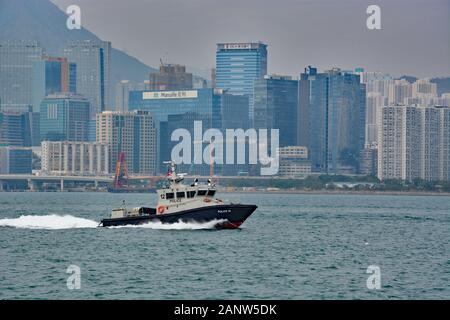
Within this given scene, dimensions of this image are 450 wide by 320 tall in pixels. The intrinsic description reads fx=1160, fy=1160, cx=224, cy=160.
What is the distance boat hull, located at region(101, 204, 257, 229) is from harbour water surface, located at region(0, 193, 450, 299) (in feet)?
2.21

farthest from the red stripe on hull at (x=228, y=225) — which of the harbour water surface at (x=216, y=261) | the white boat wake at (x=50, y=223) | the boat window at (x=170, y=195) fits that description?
the white boat wake at (x=50, y=223)

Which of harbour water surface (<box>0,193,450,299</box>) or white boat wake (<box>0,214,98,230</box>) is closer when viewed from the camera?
harbour water surface (<box>0,193,450,299</box>)

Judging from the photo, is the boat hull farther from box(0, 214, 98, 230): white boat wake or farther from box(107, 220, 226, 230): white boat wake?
box(0, 214, 98, 230): white boat wake

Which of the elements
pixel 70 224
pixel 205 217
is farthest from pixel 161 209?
pixel 70 224

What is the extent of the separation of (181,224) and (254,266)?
23.7 meters

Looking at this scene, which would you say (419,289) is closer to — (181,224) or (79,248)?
(79,248)

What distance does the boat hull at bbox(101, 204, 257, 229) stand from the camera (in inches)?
3521

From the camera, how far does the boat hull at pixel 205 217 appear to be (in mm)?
89438

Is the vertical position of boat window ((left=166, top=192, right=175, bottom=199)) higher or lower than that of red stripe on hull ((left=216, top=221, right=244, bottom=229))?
higher

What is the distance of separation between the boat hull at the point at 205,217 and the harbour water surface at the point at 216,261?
673 mm

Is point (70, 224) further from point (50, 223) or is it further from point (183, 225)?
point (183, 225)

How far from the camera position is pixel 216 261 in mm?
69062

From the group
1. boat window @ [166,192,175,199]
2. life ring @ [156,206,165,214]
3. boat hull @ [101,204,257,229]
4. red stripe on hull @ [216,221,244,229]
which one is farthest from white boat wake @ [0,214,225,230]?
boat window @ [166,192,175,199]
